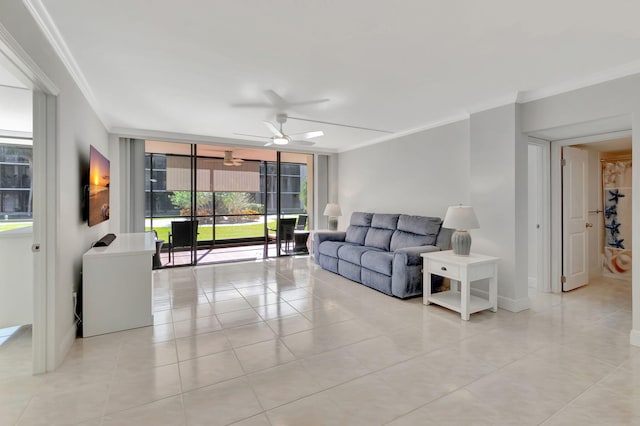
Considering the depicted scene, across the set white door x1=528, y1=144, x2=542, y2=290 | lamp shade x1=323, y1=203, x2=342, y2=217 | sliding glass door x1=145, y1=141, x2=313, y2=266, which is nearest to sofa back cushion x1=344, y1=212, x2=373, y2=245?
lamp shade x1=323, y1=203, x2=342, y2=217

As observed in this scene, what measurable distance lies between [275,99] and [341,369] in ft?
9.34

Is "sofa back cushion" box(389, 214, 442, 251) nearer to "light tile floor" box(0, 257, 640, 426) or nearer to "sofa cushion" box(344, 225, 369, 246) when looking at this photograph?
"sofa cushion" box(344, 225, 369, 246)

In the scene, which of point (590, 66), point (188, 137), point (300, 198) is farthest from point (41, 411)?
point (300, 198)

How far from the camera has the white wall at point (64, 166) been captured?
1.81 metres

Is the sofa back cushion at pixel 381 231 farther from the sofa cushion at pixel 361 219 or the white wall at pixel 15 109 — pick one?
the white wall at pixel 15 109

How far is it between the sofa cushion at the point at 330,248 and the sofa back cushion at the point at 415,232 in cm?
90

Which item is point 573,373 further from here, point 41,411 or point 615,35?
point 41,411

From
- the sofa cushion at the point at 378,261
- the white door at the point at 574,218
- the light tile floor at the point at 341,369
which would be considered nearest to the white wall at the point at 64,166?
the light tile floor at the point at 341,369

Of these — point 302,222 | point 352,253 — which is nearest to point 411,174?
point 352,253

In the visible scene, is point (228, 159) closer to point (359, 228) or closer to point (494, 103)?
point (359, 228)

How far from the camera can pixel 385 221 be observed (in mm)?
5141

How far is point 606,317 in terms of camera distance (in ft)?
10.5

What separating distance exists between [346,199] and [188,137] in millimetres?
3378

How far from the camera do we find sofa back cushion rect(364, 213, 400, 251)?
4.91m
